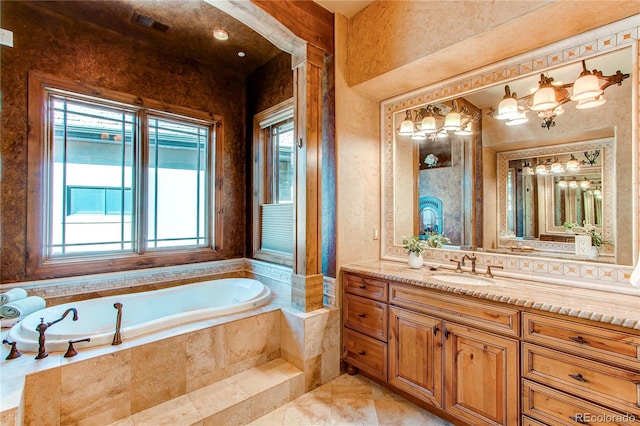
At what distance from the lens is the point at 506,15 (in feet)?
5.65

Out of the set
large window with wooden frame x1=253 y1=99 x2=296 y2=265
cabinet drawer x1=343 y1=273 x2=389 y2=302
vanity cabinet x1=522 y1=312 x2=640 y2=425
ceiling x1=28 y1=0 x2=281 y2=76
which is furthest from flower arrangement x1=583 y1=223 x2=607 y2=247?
ceiling x1=28 y1=0 x2=281 y2=76

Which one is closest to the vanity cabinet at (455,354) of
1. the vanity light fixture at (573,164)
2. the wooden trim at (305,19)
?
the vanity light fixture at (573,164)

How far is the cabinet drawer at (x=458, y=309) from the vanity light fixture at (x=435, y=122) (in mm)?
1392

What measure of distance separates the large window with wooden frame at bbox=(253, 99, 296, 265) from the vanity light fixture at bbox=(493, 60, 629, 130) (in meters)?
2.13

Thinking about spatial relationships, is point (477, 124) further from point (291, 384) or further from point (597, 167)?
point (291, 384)

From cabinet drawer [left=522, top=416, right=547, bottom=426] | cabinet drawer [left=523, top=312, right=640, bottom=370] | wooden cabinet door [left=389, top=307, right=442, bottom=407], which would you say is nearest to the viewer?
cabinet drawer [left=523, top=312, right=640, bottom=370]

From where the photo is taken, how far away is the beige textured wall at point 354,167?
100 inches

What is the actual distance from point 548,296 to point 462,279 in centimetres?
60

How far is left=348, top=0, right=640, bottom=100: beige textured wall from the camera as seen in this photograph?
1664mm

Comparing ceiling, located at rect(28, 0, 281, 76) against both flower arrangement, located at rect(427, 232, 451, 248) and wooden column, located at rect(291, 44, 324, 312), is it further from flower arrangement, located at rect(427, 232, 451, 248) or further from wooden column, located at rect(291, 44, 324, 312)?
flower arrangement, located at rect(427, 232, 451, 248)

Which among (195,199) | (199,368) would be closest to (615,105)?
(199,368)

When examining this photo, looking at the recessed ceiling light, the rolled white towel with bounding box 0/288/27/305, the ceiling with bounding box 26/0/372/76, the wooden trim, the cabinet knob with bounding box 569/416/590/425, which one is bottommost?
the cabinet knob with bounding box 569/416/590/425

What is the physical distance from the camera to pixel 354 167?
8.71ft

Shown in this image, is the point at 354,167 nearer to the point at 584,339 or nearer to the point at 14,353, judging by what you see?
the point at 584,339
